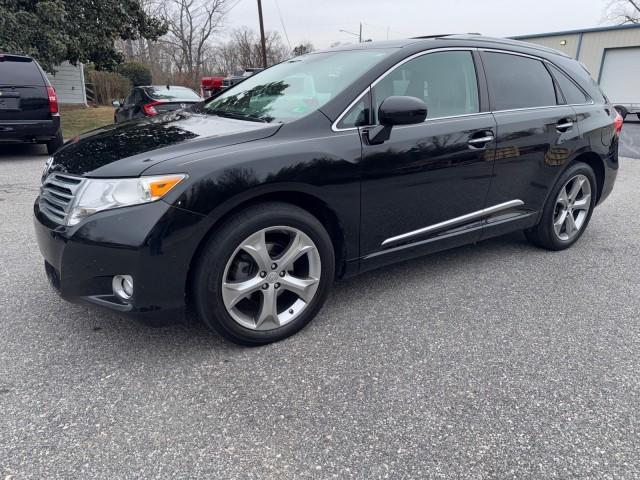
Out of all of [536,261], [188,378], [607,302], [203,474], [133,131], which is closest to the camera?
[203,474]

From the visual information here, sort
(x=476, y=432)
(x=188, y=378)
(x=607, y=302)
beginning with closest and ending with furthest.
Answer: (x=476, y=432) → (x=188, y=378) → (x=607, y=302)

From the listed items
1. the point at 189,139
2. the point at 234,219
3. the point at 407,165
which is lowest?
the point at 234,219

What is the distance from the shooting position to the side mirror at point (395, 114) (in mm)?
2627

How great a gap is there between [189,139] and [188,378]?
121 cm

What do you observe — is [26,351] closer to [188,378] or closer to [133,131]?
[188,378]

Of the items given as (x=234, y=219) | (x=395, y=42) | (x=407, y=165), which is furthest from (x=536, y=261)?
(x=234, y=219)

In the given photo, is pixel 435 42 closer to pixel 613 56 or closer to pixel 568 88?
pixel 568 88

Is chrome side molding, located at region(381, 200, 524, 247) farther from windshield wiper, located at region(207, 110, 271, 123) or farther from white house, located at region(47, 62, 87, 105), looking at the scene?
white house, located at region(47, 62, 87, 105)

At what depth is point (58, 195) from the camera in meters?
2.41

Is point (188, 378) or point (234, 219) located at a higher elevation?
point (234, 219)

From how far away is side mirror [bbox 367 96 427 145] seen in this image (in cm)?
263

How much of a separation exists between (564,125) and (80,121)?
15319 mm

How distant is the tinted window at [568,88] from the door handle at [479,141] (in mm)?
1159

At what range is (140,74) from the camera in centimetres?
2670
